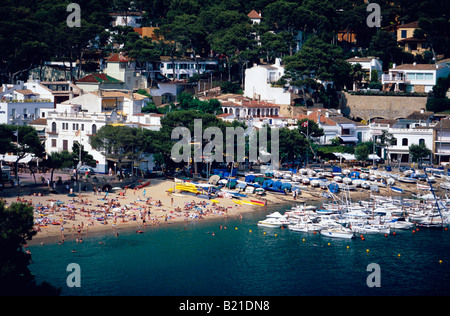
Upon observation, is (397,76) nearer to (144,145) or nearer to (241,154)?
(241,154)

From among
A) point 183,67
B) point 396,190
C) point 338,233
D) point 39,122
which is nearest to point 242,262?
point 338,233

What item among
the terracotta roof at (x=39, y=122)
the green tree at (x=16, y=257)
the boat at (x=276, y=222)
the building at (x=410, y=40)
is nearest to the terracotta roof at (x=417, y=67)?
the building at (x=410, y=40)

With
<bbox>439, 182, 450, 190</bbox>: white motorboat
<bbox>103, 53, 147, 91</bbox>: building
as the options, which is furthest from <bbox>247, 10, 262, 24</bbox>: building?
<bbox>439, 182, 450, 190</bbox>: white motorboat

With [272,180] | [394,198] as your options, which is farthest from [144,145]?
[394,198]

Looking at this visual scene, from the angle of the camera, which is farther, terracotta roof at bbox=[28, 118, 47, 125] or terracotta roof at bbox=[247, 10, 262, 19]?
terracotta roof at bbox=[247, 10, 262, 19]

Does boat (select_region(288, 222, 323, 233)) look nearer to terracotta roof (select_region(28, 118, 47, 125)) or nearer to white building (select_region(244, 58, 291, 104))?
terracotta roof (select_region(28, 118, 47, 125))

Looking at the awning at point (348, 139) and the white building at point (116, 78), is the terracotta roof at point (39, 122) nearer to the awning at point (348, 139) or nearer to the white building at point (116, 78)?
the white building at point (116, 78)
